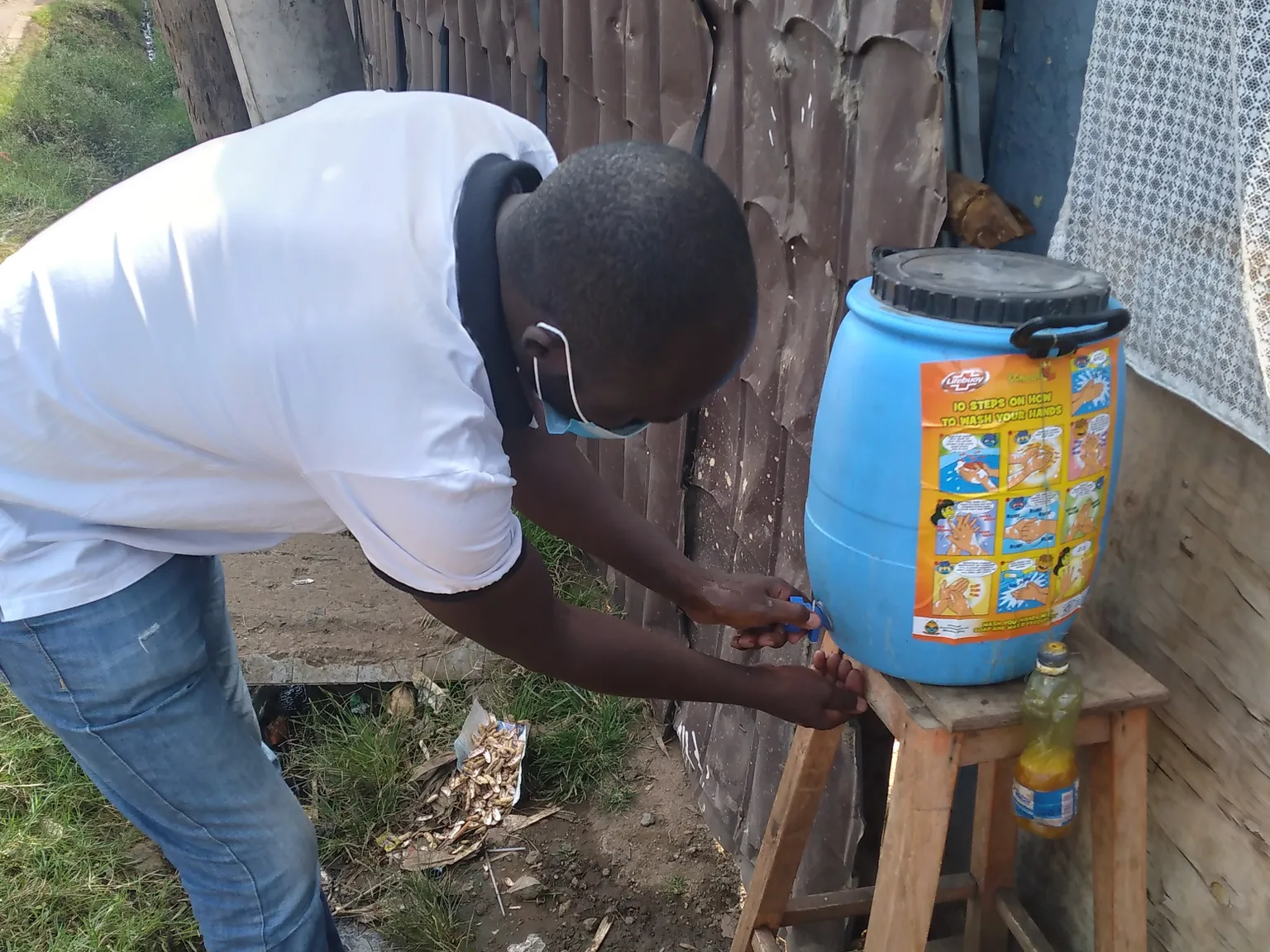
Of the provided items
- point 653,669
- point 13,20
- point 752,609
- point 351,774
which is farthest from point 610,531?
point 13,20

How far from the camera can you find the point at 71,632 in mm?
1546

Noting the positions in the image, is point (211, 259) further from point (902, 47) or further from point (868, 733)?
point (868, 733)

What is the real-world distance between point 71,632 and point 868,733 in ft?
4.81

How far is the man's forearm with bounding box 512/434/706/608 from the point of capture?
188 cm

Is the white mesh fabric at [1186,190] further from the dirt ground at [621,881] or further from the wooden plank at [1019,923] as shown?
the dirt ground at [621,881]

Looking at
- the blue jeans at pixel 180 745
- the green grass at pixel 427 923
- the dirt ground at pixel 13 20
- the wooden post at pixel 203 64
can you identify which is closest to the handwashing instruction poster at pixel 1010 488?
the blue jeans at pixel 180 745

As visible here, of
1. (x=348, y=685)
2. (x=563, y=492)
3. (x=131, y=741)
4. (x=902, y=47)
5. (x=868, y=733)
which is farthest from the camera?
(x=348, y=685)

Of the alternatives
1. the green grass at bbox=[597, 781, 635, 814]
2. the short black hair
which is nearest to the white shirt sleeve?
the short black hair

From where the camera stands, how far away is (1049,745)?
4.32ft

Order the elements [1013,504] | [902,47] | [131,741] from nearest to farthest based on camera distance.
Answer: [1013,504] < [902,47] < [131,741]

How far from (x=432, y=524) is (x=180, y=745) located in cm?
75

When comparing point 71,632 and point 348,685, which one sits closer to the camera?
point 71,632

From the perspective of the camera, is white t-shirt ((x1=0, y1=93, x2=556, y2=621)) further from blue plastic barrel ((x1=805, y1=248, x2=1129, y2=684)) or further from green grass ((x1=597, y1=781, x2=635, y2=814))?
green grass ((x1=597, y1=781, x2=635, y2=814))

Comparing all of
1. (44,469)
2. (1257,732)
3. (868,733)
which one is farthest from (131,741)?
(1257,732)
